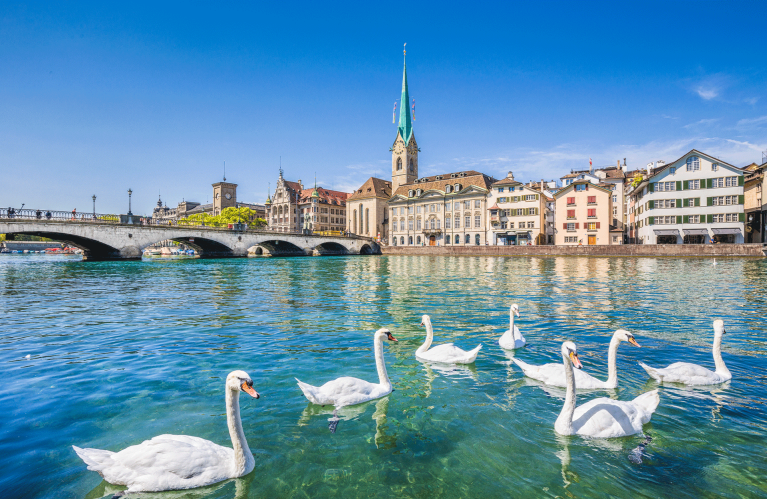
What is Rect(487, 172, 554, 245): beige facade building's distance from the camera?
71.4 m

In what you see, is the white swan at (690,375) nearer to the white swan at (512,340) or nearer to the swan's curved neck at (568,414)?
the white swan at (512,340)

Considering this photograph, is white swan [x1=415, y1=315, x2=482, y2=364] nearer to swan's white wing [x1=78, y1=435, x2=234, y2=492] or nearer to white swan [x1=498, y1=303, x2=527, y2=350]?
white swan [x1=498, y1=303, x2=527, y2=350]

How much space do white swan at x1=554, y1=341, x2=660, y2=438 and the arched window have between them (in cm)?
6262

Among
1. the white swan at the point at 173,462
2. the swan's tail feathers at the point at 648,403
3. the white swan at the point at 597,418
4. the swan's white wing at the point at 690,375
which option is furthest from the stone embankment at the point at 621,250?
the white swan at the point at 173,462

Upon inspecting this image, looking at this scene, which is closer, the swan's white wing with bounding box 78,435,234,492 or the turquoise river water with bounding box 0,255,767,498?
the swan's white wing with bounding box 78,435,234,492

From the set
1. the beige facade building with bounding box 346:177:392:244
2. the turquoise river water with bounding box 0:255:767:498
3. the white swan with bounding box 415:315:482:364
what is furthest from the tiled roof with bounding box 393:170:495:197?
the white swan with bounding box 415:315:482:364

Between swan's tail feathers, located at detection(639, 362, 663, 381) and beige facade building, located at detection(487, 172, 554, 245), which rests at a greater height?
beige facade building, located at detection(487, 172, 554, 245)

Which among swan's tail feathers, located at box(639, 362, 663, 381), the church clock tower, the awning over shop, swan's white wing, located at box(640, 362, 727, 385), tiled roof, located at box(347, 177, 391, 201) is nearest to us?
swan's white wing, located at box(640, 362, 727, 385)

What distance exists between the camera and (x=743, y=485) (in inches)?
159

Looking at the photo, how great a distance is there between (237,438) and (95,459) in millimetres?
1293

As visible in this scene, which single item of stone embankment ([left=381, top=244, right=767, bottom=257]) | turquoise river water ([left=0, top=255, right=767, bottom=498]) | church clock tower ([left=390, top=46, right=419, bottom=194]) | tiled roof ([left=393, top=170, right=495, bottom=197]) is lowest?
turquoise river water ([left=0, top=255, right=767, bottom=498])

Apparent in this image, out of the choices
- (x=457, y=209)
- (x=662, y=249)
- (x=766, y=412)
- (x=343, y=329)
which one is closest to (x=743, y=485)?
(x=766, y=412)

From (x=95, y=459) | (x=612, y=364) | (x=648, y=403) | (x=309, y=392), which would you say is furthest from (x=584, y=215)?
(x=95, y=459)

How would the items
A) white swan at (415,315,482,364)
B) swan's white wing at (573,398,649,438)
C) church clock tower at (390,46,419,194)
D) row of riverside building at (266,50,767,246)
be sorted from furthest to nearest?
1. church clock tower at (390,46,419,194)
2. row of riverside building at (266,50,767,246)
3. white swan at (415,315,482,364)
4. swan's white wing at (573,398,649,438)
